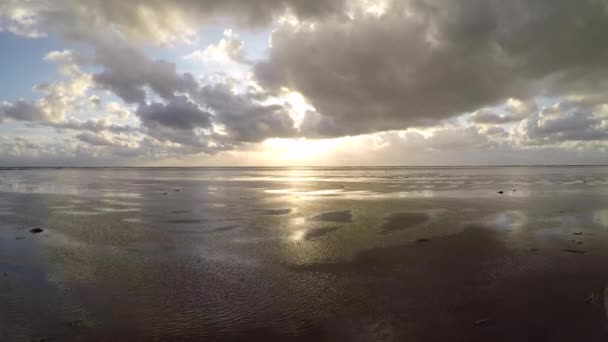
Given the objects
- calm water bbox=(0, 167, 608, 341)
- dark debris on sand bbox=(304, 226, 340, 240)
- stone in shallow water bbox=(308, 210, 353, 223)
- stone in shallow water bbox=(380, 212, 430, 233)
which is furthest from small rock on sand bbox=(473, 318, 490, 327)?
stone in shallow water bbox=(308, 210, 353, 223)

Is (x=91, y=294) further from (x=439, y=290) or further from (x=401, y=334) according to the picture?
(x=439, y=290)

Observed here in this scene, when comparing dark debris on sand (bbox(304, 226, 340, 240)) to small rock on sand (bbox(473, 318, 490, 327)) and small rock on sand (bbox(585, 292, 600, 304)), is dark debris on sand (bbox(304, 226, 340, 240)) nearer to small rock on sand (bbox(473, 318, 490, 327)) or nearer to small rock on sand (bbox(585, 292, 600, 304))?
small rock on sand (bbox(473, 318, 490, 327))

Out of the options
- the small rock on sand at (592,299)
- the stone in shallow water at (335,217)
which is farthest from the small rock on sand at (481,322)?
the stone in shallow water at (335,217)

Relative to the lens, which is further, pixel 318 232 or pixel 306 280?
pixel 318 232

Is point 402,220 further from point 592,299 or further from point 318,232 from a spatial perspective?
point 592,299

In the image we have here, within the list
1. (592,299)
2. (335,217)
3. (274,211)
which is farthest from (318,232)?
(592,299)

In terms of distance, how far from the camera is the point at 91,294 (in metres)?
9.77

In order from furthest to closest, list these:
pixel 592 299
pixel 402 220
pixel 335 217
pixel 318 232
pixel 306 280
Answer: pixel 335 217 → pixel 402 220 → pixel 318 232 → pixel 306 280 → pixel 592 299

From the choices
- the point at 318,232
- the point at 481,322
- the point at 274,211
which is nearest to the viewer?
the point at 481,322

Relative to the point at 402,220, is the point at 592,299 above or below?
below

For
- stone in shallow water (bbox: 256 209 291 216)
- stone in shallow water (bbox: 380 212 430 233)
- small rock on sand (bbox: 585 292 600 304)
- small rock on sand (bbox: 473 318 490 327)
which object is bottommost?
small rock on sand (bbox: 473 318 490 327)

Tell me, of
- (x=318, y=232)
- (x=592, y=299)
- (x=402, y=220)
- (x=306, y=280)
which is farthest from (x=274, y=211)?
(x=592, y=299)

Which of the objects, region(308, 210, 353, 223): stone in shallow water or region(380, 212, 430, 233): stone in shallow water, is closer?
region(380, 212, 430, 233): stone in shallow water

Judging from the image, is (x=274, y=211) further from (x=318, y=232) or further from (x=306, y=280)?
(x=306, y=280)
